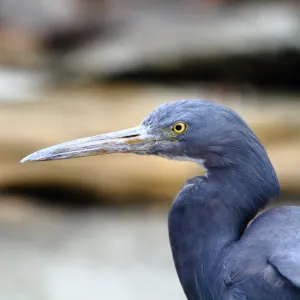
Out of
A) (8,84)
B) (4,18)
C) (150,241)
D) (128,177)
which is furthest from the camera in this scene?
(4,18)

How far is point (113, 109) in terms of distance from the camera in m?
5.53

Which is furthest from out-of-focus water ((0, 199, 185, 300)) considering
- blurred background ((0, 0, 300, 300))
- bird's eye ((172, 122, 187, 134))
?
bird's eye ((172, 122, 187, 134))

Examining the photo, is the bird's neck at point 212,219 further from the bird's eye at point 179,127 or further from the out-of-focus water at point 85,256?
the out-of-focus water at point 85,256

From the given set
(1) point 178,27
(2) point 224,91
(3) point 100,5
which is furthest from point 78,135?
(3) point 100,5

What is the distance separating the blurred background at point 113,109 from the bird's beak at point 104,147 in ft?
6.86

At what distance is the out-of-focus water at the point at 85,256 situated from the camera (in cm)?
408

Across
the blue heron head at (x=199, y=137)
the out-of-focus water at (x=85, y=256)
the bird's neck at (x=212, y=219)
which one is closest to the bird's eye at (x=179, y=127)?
the blue heron head at (x=199, y=137)

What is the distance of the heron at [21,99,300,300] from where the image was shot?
194cm

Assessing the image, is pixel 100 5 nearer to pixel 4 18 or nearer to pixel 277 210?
pixel 4 18

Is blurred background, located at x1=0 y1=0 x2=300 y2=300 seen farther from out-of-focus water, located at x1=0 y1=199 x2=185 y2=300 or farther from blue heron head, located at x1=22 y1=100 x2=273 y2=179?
blue heron head, located at x1=22 y1=100 x2=273 y2=179

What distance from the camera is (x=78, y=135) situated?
16.7ft

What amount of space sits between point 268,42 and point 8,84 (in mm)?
2369

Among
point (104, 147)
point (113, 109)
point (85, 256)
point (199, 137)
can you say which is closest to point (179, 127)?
point (199, 137)

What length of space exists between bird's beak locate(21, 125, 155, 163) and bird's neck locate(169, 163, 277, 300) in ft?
0.59
